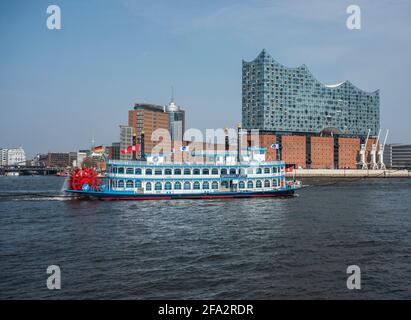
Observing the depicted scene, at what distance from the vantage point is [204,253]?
28.2 m

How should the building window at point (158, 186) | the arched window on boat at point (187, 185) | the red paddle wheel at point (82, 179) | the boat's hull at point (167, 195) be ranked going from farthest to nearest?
1. the red paddle wheel at point (82, 179)
2. the arched window on boat at point (187, 185)
3. the building window at point (158, 186)
4. the boat's hull at point (167, 195)

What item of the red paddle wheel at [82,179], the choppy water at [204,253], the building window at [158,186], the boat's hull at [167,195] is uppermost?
the red paddle wheel at [82,179]

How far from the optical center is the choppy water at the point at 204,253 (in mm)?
21016

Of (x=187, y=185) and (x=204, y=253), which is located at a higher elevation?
(x=187, y=185)

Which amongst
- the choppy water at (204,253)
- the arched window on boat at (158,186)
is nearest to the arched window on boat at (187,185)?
the arched window on boat at (158,186)

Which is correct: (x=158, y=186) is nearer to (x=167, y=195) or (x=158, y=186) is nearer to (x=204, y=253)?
(x=167, y=195)

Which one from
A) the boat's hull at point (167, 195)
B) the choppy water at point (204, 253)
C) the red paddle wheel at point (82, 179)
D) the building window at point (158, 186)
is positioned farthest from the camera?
the red paddle wheel at point (82, 179)

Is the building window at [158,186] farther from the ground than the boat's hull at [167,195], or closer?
farther from the ground

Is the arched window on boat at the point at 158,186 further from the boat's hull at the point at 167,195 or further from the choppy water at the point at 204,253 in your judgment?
the choppy water at the point at 204,253

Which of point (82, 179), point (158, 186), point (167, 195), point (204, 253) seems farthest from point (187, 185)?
point (204, 253)

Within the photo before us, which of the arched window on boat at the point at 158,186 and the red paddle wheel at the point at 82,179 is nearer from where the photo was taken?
the arched window on boat at the point at 158,186

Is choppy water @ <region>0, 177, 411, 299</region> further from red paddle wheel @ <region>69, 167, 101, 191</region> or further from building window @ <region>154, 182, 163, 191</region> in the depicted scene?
red paddle wheel @ <region>69, 167, 101, 191</region>

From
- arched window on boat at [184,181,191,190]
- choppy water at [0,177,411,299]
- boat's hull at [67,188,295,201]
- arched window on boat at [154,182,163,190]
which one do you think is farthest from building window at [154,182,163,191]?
choppy water at [0,177,411,299]

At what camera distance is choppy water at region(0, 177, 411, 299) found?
2102 centimetres
